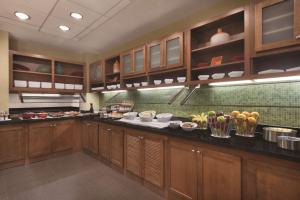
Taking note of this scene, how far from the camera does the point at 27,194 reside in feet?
6.78

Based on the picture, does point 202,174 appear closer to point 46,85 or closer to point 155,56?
point 155,56

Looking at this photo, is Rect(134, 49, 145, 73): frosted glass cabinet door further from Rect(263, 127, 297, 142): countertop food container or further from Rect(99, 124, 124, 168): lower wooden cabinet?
Rect(263, 127, 297, 142): countertop food container

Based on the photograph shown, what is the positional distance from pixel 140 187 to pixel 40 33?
338 centimetres

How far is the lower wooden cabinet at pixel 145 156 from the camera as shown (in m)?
2.01

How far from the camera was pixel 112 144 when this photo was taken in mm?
2770

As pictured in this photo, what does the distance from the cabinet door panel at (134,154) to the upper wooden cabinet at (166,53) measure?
118 cm

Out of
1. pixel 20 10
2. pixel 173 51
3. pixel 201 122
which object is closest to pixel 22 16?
pixel 20 10

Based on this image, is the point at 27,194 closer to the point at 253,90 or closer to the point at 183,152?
the point at 183,152

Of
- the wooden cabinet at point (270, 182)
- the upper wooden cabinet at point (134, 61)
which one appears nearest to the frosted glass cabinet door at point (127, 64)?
the upper wooden cabinet at point (134, 61)

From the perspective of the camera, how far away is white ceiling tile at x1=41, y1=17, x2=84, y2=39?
270 cm

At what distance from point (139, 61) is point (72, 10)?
1277 millimetres

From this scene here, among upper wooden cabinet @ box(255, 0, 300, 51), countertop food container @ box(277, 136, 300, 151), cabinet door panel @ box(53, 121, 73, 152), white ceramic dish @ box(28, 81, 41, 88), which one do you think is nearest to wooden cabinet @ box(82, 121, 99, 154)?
cabinet door panel @ box(53, 121, 73, 152)

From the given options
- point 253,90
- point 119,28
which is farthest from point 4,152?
point 253,90

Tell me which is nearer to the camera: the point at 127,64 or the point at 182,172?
the point at 182,172
